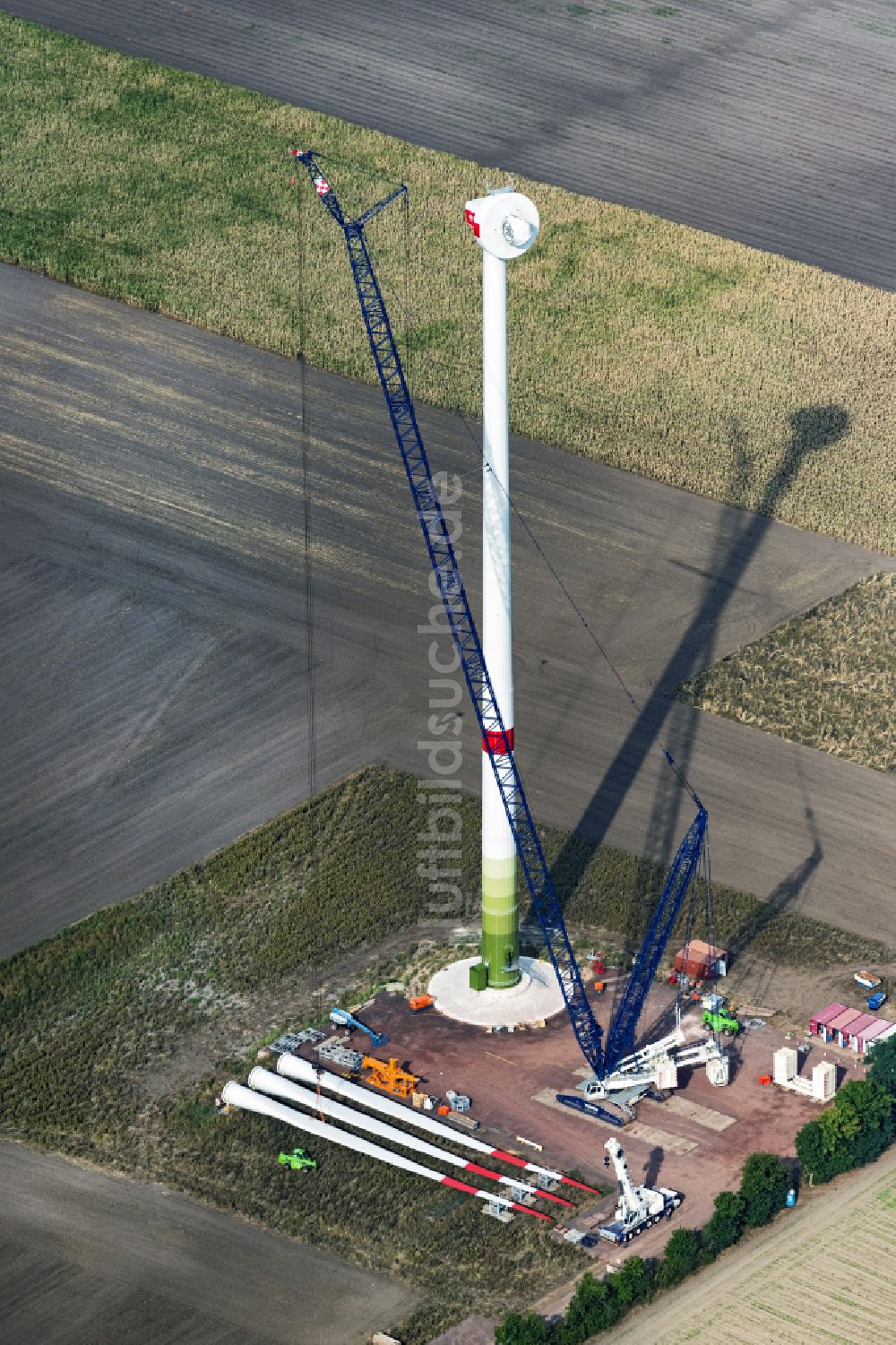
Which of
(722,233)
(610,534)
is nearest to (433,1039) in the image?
(610,534)

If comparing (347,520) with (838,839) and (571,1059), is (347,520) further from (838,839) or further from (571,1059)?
(571,1059)

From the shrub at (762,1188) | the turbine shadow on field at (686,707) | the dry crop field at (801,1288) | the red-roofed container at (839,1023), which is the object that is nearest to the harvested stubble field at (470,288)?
the turbine shadow on field at (686,707)

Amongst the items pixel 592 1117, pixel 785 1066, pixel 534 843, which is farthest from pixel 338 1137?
pixel 785 1066

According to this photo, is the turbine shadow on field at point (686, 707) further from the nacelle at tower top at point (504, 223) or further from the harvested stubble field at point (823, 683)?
the nacelle at tower top at point (504, 223)

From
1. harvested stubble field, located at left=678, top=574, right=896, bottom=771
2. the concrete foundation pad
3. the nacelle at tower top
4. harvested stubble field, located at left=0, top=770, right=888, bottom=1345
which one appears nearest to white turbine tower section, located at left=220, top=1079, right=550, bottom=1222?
harvested stubble field, located at left=0, top=770, right=888, bottom=1345

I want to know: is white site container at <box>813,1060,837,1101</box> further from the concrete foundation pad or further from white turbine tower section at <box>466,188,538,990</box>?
white turbine tower section at <box>466,188,538,990</box>
